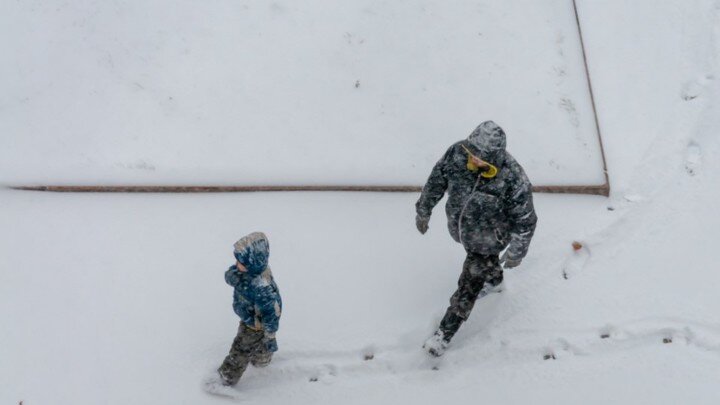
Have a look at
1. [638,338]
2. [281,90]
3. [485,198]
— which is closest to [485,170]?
[485,198]

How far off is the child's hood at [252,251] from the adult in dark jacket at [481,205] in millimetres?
1185

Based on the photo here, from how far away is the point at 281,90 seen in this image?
596 centimetres

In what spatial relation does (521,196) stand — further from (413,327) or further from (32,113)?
(32,113)

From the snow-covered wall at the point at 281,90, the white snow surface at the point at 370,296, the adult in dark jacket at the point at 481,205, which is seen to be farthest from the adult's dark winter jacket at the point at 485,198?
the snow-covered wall at the point at 281,90

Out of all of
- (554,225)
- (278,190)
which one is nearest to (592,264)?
(554,225)

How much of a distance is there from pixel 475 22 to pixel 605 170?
188 cm

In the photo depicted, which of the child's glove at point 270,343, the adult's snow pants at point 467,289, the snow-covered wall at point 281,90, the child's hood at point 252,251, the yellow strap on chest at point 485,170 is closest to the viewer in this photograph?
the child's hood at point 252,251

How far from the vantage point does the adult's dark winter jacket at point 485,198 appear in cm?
403

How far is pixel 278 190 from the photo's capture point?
5.48 m

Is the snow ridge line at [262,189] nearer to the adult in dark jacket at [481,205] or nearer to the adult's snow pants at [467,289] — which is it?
the adult in dark jacket at [481,205]

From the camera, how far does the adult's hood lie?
3846mm

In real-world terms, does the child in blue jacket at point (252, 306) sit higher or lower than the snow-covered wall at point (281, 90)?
lower

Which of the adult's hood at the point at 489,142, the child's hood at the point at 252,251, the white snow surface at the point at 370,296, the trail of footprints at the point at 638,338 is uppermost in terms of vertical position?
the adult's hood at the point at 489,142

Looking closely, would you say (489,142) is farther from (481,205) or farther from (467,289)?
(467,289)
